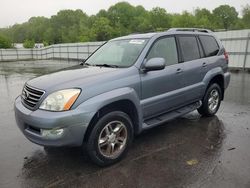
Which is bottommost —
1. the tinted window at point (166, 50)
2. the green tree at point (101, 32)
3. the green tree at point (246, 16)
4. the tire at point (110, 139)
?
the tire at point (110, 139)

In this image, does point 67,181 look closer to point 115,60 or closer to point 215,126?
point 115,60

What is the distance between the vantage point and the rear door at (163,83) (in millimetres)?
4133

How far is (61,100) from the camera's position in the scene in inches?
131

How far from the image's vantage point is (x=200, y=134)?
16.0ft

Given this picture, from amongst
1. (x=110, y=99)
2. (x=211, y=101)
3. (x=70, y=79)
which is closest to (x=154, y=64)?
(x=110, y=99)

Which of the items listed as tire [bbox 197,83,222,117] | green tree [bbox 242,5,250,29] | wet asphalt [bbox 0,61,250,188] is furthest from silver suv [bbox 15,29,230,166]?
green tree [bbox 242,5,250,29]

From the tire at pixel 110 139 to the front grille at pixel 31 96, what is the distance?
0.85 metres

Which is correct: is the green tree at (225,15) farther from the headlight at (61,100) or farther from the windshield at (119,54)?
the headlight at (61,100)

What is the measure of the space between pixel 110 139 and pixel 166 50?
6.32 ft

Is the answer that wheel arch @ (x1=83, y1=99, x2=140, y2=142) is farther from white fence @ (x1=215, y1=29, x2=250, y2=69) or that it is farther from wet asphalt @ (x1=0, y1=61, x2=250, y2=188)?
white fence @ (x1=215, y1=29, x2=250, y2=69)

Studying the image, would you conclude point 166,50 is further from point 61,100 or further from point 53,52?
point 53,52

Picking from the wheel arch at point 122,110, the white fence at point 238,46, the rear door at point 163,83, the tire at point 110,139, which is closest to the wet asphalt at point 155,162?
the tire at point 110,139

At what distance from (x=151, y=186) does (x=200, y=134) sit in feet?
6.59

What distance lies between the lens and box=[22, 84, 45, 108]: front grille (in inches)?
138
